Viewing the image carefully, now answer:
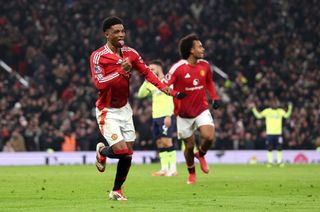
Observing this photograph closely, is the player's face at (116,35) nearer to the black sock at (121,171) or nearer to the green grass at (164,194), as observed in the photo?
the black sock at (121,171)

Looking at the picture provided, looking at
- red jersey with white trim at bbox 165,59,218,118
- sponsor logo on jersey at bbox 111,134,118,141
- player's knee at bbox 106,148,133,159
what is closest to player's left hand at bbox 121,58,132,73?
sponsor logo on jersey at bbox 111,134,118,141

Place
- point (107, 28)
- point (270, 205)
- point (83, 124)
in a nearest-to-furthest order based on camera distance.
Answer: point (270, 205)
point (107, 28)
point (83, 124)

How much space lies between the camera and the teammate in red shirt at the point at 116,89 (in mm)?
14039

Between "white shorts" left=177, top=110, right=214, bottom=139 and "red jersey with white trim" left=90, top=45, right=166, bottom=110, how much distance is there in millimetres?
4082

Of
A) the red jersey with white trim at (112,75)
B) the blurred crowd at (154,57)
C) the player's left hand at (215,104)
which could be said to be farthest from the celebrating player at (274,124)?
the red jersey with white trim at (112,75)

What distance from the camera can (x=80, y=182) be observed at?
777 inches

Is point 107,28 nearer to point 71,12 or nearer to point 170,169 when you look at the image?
point 170,169

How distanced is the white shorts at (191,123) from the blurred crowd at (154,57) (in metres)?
16.8

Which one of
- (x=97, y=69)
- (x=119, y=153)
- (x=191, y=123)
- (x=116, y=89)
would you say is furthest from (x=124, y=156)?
(x=191, y=123)

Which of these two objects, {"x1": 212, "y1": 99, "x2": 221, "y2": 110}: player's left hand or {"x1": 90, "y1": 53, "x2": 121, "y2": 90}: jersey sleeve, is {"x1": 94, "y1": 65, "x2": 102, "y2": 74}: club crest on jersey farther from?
{"x1": 212, "y1": 99, "x2": 221, "y2": 110}: player's left hand

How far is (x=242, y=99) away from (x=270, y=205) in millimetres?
26539

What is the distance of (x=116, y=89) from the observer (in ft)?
46.6

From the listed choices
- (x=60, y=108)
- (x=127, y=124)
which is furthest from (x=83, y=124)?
(x=127, y=124)

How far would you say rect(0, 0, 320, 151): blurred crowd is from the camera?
36656 millimetres
